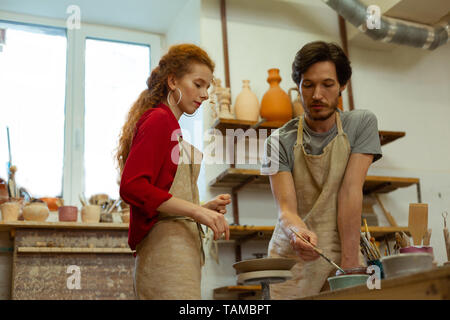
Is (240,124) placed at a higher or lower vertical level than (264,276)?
higher

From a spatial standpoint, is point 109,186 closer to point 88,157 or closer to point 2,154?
point 88,157

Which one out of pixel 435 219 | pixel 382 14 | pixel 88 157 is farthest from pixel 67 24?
pixel 435 219

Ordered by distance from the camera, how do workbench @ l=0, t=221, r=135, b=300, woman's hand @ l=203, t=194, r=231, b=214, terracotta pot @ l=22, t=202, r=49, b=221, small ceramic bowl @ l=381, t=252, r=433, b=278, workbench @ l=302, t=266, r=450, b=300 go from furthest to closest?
terracotta pot @ l=22, t=202, r=49, b=221, workbench @ l=0, t=221, r=135, b=300, woman's hand @ l=203, t=194, r=231, b=214, small ceramic bowl @ l=381, t=252, r=433, b=278, workbench @ l=302, t=266, r=450, b=300

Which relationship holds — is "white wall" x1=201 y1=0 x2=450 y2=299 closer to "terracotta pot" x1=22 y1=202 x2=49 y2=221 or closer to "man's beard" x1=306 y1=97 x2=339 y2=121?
A: "terracotta pot" x1=22 y1=202 x2=49 y2=221

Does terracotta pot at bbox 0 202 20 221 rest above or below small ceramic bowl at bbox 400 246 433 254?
above

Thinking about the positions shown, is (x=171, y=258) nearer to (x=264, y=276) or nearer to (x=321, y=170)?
(x=264, y=276)

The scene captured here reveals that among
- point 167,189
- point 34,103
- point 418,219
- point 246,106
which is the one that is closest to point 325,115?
point 418,219

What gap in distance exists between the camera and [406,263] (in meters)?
1.19

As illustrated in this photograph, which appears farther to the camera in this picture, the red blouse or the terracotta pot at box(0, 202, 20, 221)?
the terracotta pot at box(0, 202, 20, 221)

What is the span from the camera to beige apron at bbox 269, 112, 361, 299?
6.54 ft

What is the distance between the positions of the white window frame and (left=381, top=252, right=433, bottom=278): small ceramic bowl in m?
2.96

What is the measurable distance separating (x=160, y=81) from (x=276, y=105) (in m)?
2.09

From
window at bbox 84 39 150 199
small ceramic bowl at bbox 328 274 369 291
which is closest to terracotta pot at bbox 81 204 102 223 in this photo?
window at bbox 84 39 150 199
